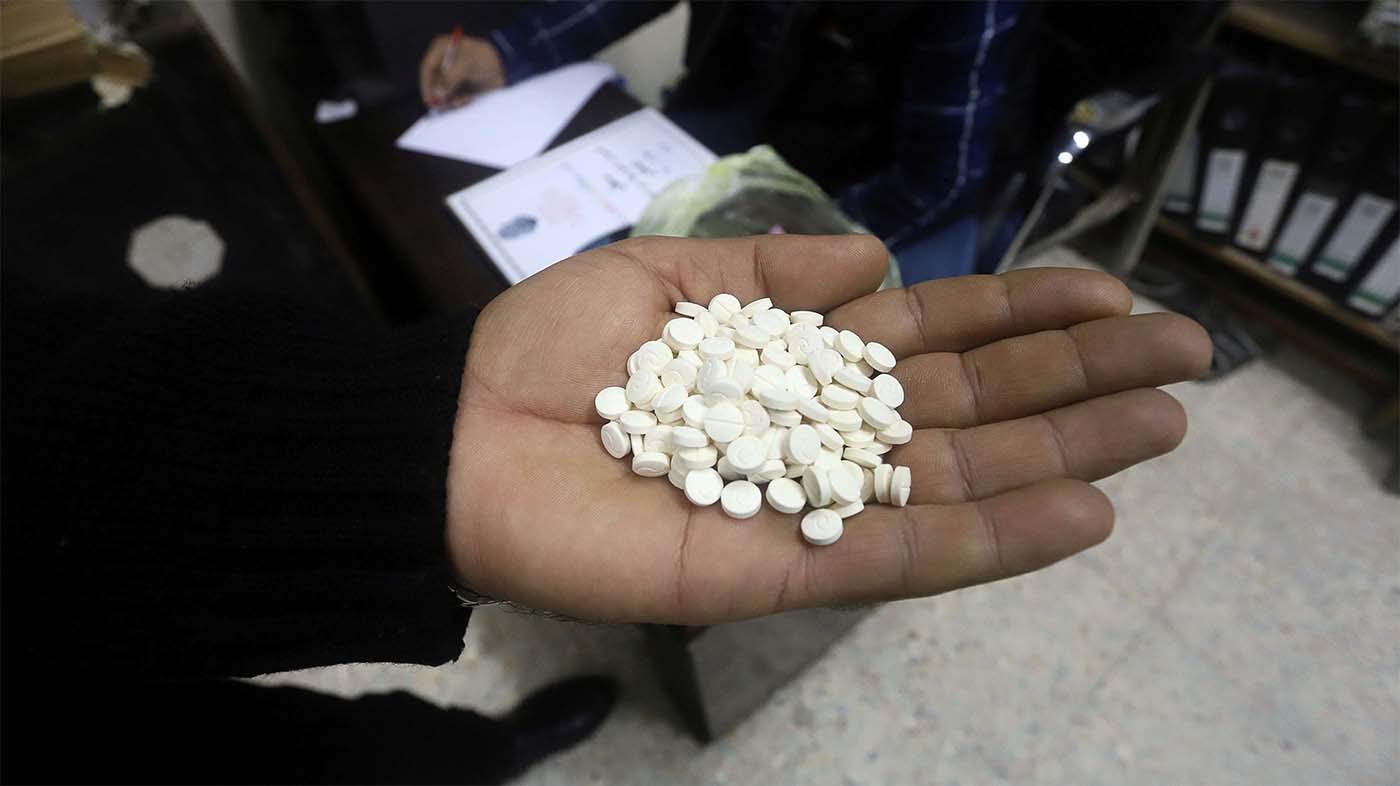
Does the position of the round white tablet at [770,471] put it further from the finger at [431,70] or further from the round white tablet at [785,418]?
the finger at [431,70]

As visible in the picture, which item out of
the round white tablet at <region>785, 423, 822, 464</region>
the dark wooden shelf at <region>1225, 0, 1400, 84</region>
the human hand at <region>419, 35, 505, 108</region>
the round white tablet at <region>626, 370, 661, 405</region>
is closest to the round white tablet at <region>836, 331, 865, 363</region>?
the round white tablet at <region>785, 423, 822, 464</region>

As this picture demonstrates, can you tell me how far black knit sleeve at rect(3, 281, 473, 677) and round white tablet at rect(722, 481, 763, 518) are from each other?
10.5 inches

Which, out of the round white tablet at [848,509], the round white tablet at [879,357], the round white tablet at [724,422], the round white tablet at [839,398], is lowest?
the round white tablet at [848,509]

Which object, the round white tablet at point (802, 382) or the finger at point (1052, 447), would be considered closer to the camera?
the finger at point (1052, 447)

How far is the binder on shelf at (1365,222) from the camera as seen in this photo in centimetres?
143

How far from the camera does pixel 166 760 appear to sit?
0.68 m

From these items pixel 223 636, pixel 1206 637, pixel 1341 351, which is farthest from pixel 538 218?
pixel 1341 351

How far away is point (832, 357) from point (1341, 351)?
1.70m

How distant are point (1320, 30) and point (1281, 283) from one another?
0.56m

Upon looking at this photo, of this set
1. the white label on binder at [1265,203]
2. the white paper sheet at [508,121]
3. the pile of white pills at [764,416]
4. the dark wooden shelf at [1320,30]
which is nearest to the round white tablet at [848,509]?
the pile of white pills at [764,416]

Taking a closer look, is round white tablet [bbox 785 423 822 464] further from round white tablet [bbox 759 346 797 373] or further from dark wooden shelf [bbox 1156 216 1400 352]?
dark wooden shelf [bbox 1156 216 1400 352]

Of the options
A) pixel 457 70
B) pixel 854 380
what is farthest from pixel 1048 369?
pixel 457 70

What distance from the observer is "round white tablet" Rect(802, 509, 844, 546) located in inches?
26.0

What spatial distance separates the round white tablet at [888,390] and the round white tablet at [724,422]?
0.15 meters
